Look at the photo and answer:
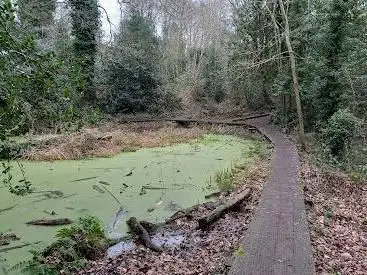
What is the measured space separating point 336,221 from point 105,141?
9.87 metres

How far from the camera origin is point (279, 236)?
5.43 meters

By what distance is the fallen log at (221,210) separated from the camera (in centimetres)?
655

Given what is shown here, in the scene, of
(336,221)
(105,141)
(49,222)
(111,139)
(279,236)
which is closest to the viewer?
(279,236)

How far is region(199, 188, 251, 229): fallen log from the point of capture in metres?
6.55

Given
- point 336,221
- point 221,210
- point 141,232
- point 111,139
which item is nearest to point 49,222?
point 141,232

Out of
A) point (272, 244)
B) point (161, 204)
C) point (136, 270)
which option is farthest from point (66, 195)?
point (272, 244)

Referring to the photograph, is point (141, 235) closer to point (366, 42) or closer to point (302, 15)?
point (366, 42)

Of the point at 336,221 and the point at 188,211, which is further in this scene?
the point at 188,211

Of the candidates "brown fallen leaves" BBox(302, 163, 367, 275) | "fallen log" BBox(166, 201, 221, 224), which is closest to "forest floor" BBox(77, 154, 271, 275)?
"fallen log" BBox(166, 201, 221, 224)

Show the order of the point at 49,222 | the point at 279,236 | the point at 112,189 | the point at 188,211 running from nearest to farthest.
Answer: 1. the point at 279,236
2. the point at 49,222
3. the point at 188,211
4. the point at 112,189

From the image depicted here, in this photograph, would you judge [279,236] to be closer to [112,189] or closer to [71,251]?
[71,251]

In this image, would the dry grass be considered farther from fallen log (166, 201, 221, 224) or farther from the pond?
fallen log (166, 201, 221, 224)

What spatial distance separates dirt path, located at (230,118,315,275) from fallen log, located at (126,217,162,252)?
4.24ft

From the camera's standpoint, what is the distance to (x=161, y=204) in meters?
7.95
